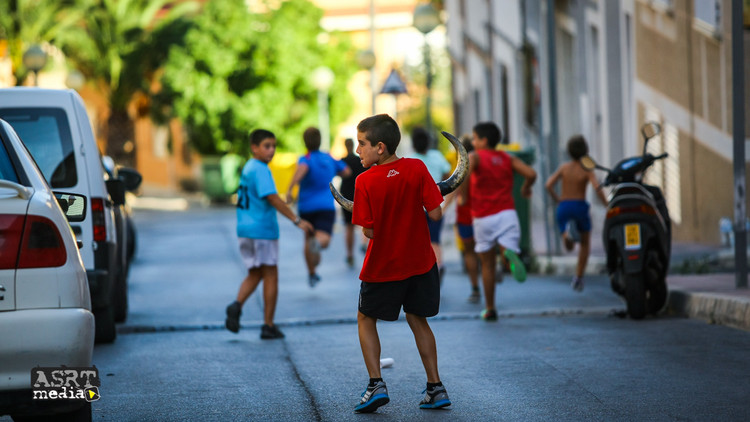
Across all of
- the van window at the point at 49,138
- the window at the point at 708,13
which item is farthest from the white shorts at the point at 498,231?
the window at the point at 708,13

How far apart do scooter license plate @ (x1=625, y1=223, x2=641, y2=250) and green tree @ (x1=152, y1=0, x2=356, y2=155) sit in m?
31.8

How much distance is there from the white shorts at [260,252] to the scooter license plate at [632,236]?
2.72m

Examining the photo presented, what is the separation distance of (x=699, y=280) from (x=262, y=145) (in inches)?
174

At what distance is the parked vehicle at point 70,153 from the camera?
8930 millimetres

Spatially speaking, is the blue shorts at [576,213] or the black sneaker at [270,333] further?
the blue shorts at [576,213]

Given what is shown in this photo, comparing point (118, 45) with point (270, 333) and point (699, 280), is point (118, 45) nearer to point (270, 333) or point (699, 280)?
point (699, 280)

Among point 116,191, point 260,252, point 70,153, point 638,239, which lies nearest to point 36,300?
point 70,153

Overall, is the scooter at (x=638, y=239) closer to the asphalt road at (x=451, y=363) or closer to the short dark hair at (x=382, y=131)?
the asphalt road at (x=451, y=363)

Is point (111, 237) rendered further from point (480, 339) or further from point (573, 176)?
point (573, 176)

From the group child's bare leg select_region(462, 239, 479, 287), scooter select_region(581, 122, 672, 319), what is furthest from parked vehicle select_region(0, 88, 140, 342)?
child's bare leg select_region(462, 239, 479, 287)

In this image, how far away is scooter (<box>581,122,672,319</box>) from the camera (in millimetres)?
9891

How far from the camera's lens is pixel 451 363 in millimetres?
8164

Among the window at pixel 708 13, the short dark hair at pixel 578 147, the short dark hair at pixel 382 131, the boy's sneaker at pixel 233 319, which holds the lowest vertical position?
the boy's sneaker at pixel 233 319

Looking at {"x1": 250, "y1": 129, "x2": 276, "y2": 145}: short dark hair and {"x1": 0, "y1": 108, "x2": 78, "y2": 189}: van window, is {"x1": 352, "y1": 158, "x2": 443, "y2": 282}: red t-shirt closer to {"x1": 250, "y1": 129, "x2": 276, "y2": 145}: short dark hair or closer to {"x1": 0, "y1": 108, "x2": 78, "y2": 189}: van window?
{"x1": 0, "y1": 108, "x2": 78, "y2": 189}: van window
